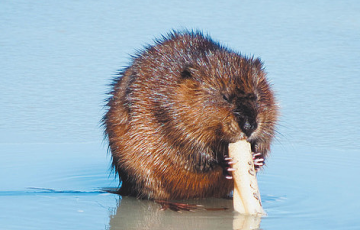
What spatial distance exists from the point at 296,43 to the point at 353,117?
2.23m

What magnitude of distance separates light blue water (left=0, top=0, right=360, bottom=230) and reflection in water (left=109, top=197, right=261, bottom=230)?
0.05 feet

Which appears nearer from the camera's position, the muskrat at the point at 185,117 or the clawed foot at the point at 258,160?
the muskrat at the point at 185,117

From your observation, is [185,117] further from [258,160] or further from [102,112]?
[102,112]

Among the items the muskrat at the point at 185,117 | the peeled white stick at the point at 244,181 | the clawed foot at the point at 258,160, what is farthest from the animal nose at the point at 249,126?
the clawed foot at the point at 258,160

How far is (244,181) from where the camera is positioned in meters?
3.46

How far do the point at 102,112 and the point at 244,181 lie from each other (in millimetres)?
2693

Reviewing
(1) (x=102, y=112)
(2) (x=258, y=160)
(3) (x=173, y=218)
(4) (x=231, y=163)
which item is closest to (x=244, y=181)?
(4) (x=231, y=163)

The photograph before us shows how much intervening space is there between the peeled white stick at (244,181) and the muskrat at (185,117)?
6 centimetres

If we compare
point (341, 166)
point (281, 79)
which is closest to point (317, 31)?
point (281, 79)

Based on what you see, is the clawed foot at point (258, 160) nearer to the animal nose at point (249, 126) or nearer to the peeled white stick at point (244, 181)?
the peeled white stick at point (244, 181)

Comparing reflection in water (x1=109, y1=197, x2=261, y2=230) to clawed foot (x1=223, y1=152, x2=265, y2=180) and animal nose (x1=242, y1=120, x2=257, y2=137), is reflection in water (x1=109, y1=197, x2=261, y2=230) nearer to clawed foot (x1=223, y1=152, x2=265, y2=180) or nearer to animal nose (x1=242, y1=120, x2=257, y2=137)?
clawed foot (x1=223, y1=152, x2=265, y2=180)

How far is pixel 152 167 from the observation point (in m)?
3.79

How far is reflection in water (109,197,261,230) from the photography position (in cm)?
319

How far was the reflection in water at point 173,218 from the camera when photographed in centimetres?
319
